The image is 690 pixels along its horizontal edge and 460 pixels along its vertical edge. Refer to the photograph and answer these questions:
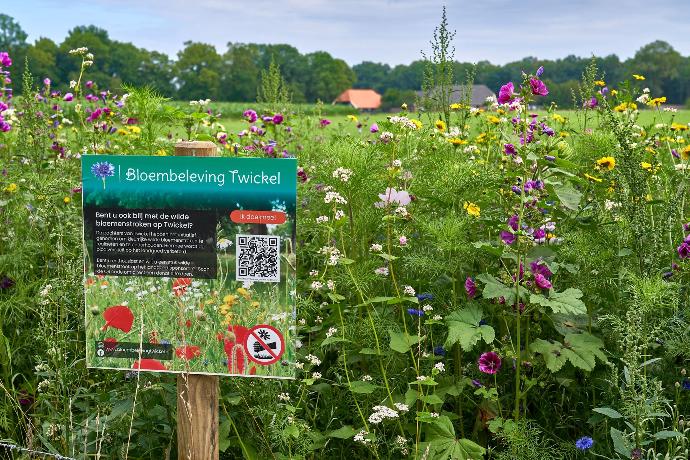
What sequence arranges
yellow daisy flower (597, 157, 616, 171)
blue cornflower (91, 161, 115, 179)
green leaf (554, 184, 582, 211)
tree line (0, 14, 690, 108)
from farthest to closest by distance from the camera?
tree line (0, 14, 690, 108)
yellow daisy flower (597, 157, 616, 171)
green leaf (554, 184, 582, 211)
blue cornflower (91, 161, 115, 179)

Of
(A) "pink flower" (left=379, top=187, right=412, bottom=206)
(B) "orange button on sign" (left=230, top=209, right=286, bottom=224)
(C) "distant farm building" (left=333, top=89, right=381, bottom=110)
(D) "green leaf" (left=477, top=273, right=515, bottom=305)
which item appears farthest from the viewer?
(C) "distant farm building" (left=333, top=89, right=381, bottom=110)

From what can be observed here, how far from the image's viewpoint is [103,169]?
3.07 meters

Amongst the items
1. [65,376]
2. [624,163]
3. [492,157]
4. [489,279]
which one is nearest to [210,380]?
[65,376]

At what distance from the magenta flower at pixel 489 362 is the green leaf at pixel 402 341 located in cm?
31

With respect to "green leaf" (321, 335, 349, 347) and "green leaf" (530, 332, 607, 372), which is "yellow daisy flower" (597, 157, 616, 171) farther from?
"green leaf" (321, 335, 349, 347)

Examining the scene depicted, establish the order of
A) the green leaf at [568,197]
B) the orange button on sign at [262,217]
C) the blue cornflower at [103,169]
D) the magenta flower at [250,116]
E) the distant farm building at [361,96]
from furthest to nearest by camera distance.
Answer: the distant farm building at [361,96] → the magenta flower at [250,116] → the green leaf at [568,197] → the blue cornflower at [103,169] → the orange button on sign at [262,217]

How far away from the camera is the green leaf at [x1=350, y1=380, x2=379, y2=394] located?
10.8 ft

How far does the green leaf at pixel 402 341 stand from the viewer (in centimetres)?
324

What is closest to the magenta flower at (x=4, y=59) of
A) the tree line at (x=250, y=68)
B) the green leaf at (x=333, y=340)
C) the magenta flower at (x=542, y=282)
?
the green leaf at (x=333, y=340)

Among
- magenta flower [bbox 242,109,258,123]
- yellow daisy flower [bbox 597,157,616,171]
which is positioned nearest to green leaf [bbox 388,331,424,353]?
yellow daisy flower [bbox 597,157,616,171]

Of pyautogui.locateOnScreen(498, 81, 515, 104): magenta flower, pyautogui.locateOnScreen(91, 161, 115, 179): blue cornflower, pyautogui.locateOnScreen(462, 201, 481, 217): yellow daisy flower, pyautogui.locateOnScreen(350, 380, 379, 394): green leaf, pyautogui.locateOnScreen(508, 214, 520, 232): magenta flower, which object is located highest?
pyautogui.locateOnScreen(498, 81, 515, 104): magenta flower

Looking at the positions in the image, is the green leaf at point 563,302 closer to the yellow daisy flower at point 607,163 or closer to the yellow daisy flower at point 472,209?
the yellow daisy flower at point 472,209

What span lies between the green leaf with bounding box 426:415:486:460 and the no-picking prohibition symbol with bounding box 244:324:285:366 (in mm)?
684

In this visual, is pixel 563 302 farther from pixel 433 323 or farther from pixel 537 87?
pixel 537 87
